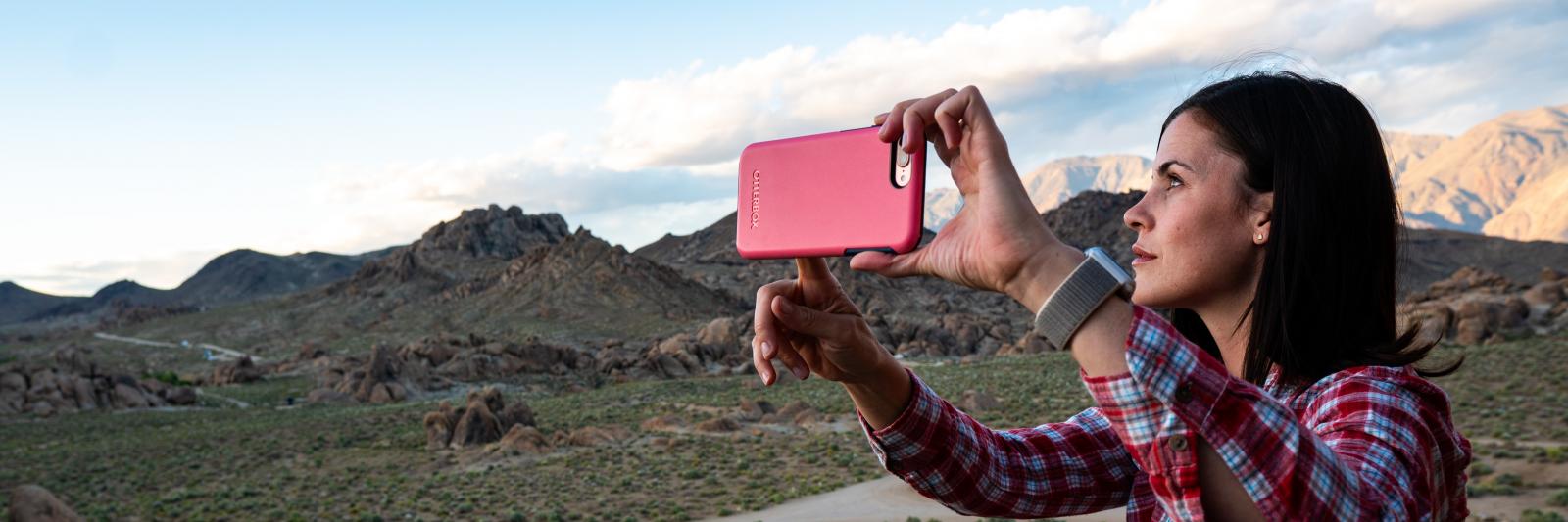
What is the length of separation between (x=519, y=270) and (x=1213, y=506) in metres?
81.8

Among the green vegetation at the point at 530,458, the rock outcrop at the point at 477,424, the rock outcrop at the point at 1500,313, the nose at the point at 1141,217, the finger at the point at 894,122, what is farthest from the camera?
the rock outcrop at the point at 1500,313

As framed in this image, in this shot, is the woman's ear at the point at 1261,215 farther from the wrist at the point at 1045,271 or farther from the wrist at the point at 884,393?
the wrist at the point at 884,393

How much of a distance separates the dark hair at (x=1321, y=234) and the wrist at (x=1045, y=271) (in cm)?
59

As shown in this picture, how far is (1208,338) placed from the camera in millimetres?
2422

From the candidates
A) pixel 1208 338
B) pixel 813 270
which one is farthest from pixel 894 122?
pixel 1208 338

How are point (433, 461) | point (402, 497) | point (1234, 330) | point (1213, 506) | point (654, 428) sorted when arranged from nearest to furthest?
point (1213, 506)
point (1234, 330)
point (402, 497)
point (433, 461)
point (654, 428)

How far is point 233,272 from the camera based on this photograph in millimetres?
154500

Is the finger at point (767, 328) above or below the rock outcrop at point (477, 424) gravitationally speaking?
above

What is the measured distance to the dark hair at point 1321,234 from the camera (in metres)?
1.88

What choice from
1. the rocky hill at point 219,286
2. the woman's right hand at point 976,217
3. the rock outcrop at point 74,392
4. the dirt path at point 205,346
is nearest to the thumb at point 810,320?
the woman's right hand at point 976,217

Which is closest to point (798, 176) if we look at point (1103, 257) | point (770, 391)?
point (1103, 257)

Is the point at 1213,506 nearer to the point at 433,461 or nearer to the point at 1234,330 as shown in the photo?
the point at 1234,330

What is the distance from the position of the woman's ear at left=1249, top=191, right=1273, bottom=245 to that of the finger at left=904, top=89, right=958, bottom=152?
2.17ft

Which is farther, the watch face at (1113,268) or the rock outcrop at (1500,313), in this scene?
the rock outcrop at (1500,313)
